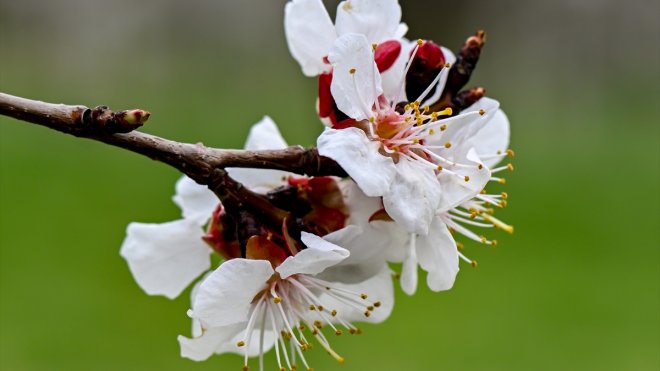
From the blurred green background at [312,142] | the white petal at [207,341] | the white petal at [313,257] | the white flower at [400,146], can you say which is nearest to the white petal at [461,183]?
the white flower at [400,146]

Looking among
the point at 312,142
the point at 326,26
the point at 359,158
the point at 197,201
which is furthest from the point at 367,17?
the point at 312,142

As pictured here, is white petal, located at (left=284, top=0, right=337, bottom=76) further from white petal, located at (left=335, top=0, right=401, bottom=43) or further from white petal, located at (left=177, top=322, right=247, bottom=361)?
white petal, located at (left=177, top=322, right=247, bottom=361)

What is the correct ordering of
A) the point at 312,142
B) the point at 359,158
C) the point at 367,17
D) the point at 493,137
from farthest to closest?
the point at 312,142, the point at 493,137, the point at 367,17, the point at 359,158

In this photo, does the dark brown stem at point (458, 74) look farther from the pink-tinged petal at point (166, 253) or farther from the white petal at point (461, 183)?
the pink-tinged petal at point (166, 253)

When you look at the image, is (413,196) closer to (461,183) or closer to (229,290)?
(461,183)

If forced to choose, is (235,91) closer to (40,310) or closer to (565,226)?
(565,226)

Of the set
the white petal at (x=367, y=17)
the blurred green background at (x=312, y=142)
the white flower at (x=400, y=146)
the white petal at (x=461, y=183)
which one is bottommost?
the blurred green background at (x=312, y=142)

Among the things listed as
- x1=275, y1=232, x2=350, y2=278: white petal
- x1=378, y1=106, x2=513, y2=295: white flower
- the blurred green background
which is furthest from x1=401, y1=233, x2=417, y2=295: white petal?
the blurred green background
